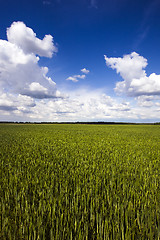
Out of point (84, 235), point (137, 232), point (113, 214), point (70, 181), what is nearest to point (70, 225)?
point (84, 235)

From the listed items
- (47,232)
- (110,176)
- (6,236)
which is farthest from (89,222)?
(110,176)

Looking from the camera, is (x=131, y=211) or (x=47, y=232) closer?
(x=47, y=232)

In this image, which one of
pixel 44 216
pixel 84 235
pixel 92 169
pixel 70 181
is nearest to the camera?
pixel 84 235

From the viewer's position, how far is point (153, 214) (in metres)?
2.60

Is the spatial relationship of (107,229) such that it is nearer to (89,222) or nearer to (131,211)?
(89,222)

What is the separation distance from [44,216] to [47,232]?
27 cm

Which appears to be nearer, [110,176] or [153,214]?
[153,214]

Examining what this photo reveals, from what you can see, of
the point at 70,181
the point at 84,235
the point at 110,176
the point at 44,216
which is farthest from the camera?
the point at 110,176

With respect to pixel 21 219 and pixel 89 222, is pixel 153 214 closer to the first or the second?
pixel 89 222

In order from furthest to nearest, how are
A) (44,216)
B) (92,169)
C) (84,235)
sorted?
(92,169) → (44,216) → (84,235)

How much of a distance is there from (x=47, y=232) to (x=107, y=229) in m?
0.95

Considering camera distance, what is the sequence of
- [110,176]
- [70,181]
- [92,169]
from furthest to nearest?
[92,169] < [110,176] < [70,181]

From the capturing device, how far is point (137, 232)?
2240mm

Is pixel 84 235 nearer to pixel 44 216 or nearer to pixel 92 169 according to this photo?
pixel 44 216
